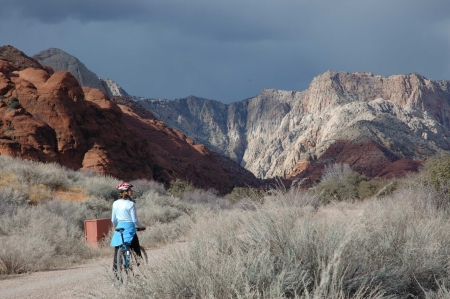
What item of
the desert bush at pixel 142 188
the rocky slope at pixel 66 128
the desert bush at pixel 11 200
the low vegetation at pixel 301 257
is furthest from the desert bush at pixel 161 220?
the rocky slope at pixel 66 128

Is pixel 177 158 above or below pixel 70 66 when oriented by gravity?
below

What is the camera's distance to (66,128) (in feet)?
123

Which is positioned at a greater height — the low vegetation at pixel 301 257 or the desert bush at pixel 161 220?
the low vegetation at pixel 301 257

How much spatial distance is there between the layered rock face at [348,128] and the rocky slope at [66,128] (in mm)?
32171

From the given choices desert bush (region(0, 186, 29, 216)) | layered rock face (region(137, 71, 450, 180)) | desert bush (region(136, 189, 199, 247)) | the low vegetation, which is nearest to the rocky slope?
desert bush (region(136, 189, 199, 247))

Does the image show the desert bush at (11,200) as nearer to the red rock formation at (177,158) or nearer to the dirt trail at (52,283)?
the dirt trail at (52,283)

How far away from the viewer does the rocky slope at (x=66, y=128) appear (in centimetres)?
3419

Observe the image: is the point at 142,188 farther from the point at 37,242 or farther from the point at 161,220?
the point at 37,242

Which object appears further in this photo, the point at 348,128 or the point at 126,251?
the point at 348,128

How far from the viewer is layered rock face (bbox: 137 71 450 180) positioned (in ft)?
294

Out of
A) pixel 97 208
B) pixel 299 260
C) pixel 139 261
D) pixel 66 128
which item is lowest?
pixel 97 208

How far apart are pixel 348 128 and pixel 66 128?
7641 cm

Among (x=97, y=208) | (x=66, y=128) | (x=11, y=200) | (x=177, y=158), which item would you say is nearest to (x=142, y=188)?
(x=97, y=208)

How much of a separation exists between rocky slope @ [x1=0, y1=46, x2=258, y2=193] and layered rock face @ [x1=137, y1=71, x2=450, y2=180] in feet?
106
